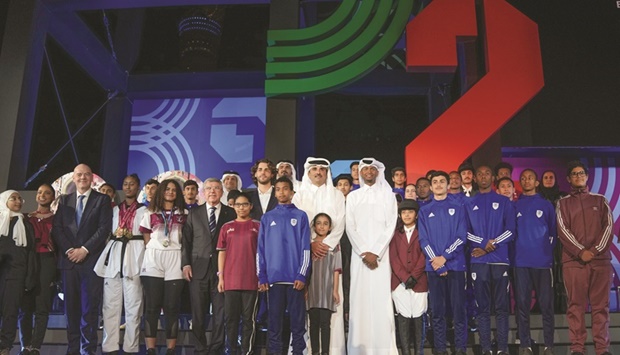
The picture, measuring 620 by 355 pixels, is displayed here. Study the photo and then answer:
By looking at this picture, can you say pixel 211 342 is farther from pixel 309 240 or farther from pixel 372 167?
pixel 372 167

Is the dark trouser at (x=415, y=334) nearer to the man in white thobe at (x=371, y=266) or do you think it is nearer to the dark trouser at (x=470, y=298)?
the man in white thobe at (x=371, y=266)

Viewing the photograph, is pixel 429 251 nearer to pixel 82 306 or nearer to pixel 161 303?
pixel 161 303

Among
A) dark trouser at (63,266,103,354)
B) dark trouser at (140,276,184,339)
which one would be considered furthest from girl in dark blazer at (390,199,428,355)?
dark trouser at (63,266,103,354)

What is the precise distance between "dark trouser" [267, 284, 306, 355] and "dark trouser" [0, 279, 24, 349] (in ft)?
7.38

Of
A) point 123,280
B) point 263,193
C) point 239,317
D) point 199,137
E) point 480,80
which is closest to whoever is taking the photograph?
point 239,317

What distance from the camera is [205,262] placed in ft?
16.7

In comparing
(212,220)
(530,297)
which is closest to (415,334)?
(530,297)

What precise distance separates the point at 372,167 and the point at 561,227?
1718 millimetres

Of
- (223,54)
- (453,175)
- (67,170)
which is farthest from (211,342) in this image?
(223,54)

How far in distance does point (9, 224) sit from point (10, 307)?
74 cm

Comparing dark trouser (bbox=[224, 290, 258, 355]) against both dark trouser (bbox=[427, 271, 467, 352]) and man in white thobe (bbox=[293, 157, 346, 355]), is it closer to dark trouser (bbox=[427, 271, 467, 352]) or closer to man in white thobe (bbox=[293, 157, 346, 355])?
man in white thobe (bbox=[293, 157, 346, 355])

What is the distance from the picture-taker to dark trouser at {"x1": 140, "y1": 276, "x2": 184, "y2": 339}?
5.02 metres

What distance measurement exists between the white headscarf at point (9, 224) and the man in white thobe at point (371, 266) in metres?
2.88

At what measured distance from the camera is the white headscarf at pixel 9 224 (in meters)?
5.29
